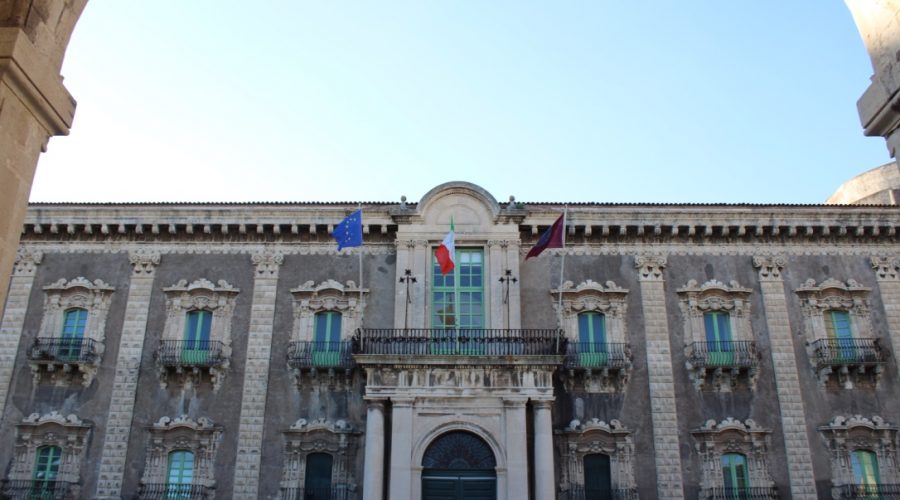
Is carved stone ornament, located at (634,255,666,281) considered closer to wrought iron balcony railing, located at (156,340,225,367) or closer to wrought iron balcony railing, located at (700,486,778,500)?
wrought iron balcony railing, located at (700,486,778,500)

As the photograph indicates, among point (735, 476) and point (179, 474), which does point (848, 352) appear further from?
point (179, 474)

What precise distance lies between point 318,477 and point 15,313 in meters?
10.2

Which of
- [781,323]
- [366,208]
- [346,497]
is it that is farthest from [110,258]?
[781,323]

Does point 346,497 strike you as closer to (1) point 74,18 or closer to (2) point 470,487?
(2) point 470,487

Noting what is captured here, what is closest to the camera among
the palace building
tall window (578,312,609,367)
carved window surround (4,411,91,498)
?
the palace building

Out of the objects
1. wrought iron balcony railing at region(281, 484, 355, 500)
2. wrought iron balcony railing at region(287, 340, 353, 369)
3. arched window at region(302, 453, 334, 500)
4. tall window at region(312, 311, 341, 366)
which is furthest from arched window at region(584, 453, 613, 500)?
tall window at region(312, 311, 341, 366)

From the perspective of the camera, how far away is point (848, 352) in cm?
2139

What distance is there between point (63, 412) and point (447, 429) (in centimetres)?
1060

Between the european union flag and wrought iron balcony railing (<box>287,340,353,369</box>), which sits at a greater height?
the european union flag

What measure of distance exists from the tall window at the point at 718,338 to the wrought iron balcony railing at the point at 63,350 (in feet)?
56.3

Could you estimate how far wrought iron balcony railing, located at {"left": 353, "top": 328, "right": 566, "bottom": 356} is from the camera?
20.5 meters

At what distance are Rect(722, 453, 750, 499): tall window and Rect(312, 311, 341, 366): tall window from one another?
10755 mm

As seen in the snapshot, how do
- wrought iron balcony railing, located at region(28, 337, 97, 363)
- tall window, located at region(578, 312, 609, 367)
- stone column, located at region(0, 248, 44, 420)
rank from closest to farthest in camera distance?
tall window, located at region(578, 312, 609, 367) < wrought iron balcony railing, located at region(28, 337, 97, 363) < stone column, located at region(0, 248, 44, 420)

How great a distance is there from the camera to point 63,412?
21203 mm
